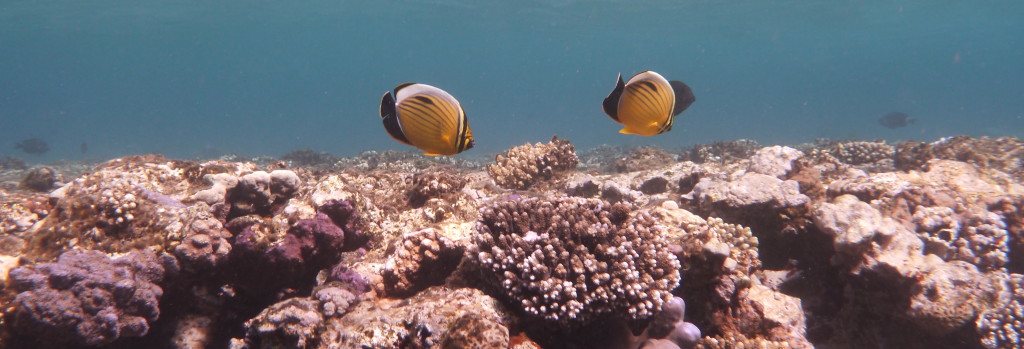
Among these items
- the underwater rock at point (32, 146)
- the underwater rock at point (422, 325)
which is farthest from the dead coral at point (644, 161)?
the underwater rock at point (32, 146)

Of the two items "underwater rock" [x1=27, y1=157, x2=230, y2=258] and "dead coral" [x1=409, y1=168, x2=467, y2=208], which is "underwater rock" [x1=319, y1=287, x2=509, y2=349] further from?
"dead coral" [x1=409, y1=168, x2=467, y2=208]

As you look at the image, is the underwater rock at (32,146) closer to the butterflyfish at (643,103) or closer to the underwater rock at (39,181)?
the underwater rock at (39,181)

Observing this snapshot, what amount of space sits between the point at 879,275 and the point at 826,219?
0.65 meters

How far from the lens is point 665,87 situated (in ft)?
9.69

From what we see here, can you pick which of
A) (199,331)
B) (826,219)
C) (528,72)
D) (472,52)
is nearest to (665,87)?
(826,219)

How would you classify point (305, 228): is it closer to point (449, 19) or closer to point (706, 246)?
point (706, 246)

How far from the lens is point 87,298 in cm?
287

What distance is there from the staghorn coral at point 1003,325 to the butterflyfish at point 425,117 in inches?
204

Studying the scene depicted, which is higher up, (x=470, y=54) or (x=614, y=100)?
(x=470, y=54)

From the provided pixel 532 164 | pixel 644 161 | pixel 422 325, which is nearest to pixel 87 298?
pixel 422 325

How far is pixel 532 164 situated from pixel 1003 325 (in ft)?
19.6

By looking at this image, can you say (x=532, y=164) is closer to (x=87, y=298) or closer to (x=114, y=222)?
(x=114, y=222)

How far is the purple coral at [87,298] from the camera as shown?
2.72 m

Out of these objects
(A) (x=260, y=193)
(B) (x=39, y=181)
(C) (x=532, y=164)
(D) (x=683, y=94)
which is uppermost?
(B) (x=39, y=181)
